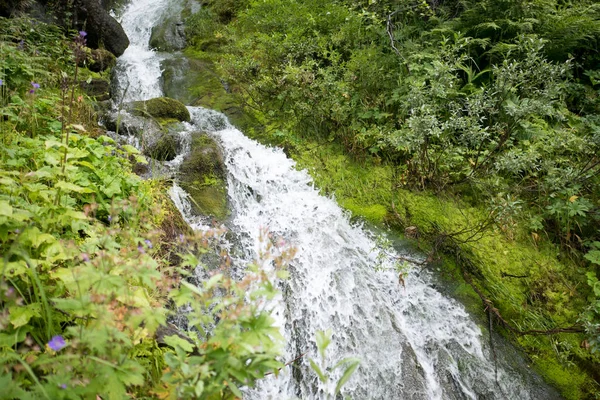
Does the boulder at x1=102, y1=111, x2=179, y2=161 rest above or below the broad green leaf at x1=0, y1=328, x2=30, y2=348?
below

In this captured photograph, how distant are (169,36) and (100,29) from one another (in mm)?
2600

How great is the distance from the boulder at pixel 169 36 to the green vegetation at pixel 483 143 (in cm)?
626

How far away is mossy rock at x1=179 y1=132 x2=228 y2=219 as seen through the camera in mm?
4996

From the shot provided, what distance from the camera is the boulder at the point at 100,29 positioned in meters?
9.41

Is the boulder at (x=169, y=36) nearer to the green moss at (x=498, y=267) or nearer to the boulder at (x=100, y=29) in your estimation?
the boulder at (x=100, y=29)

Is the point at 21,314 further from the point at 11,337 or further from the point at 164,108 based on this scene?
the point at 164,108

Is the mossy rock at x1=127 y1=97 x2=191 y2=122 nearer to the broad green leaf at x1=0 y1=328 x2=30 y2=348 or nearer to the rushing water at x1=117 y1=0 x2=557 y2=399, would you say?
the rushing water at x1=117 y1=0 x2=557 y2=399

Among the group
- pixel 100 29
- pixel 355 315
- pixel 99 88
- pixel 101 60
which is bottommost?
pixel 355 315

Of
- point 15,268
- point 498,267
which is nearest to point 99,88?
point 15,268

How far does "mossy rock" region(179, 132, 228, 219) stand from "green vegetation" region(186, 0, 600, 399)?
53.3 inches

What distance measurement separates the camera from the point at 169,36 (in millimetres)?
11883

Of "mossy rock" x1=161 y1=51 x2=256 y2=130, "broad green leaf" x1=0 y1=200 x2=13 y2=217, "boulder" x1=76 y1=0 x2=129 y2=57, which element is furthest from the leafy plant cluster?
"boulder" x1=76 y1=0 x2=129 y2=57

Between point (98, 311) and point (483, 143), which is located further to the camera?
point (483, 143)

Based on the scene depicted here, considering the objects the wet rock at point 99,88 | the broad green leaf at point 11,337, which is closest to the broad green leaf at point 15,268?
the broad green leaf at point 11,337
